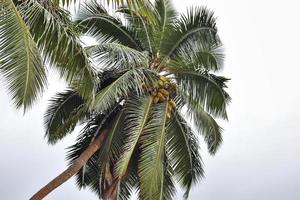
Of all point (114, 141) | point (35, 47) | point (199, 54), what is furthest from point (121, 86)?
point (35, 47)

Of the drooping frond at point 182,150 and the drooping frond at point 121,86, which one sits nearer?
the drooping frond at point 121,86

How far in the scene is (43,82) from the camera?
11.3m

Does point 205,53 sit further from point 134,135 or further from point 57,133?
point 57,133

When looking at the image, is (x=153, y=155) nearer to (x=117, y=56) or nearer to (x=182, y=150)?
(x=182, y=150)

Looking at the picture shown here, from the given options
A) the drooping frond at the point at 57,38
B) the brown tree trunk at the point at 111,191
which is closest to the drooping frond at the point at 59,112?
the brown tree trunk at the point at 111,191

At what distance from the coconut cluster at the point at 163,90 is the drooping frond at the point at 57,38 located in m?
9.59

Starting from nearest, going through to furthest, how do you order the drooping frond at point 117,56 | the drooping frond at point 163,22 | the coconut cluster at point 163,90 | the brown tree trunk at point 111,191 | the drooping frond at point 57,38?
the drooping frond at point 57,38
the drooping frond at point 117,56
the brown tree trunk at point 111,191
the coconut cluster at point 163,90
the drooping frond at point 163,22

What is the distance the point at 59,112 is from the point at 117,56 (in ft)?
15.2

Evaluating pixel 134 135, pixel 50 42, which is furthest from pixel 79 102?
pixel 50 42

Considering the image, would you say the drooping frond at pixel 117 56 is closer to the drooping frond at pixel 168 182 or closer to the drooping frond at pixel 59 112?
the drooping frond at pixel 59 112

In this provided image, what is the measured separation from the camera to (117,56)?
1939cm

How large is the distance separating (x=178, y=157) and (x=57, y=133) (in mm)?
4429

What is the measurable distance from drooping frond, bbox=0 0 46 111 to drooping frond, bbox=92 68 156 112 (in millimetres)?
7732

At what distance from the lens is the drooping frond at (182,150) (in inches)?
877
